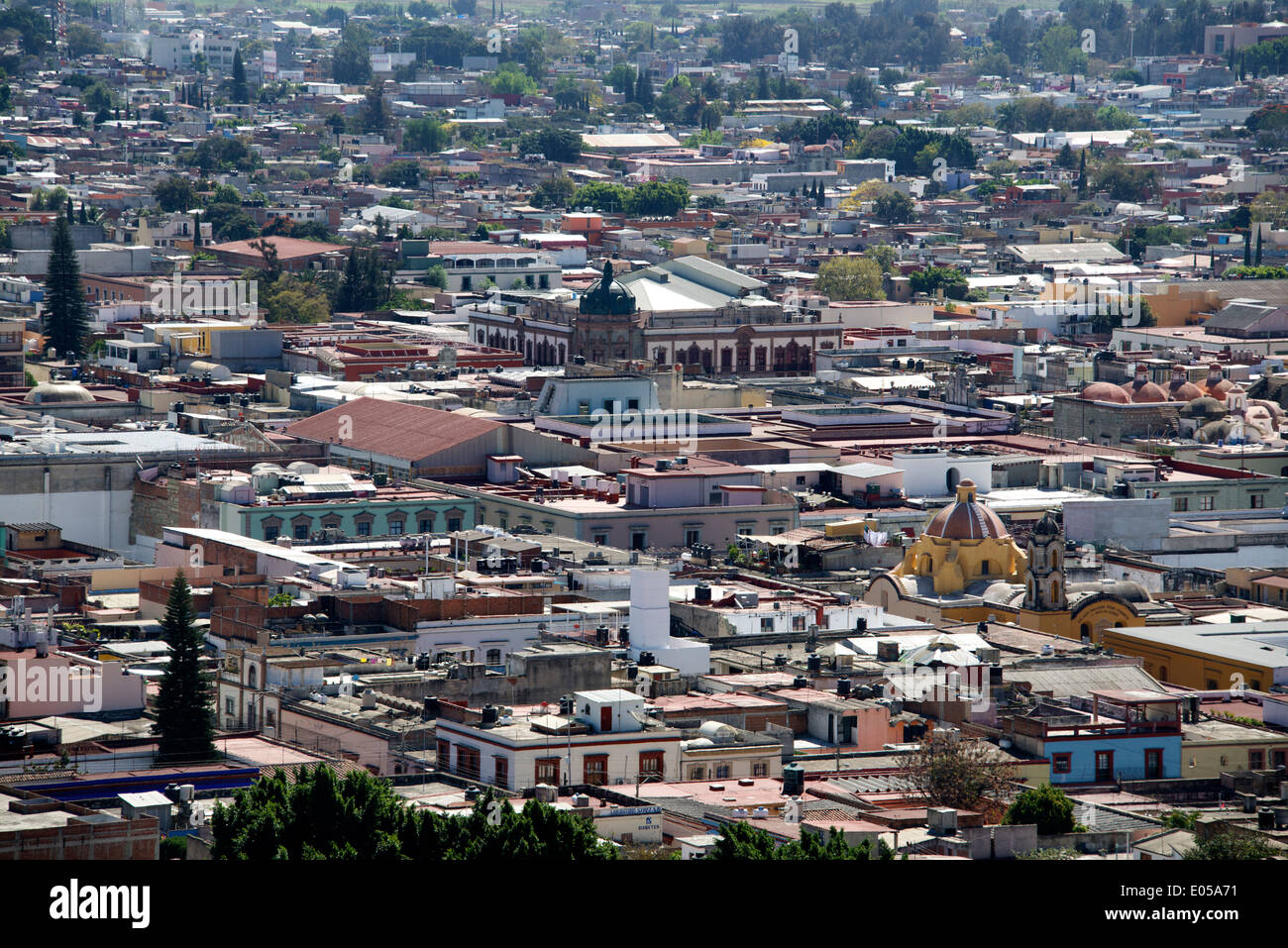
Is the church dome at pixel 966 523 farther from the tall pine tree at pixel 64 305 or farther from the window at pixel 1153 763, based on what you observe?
the tall pine tree at pixel 64 305

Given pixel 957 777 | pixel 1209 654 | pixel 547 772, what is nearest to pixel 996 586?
pixel 1209 654

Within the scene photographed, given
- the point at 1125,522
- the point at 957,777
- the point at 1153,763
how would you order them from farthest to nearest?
the point at 1125,522
the point at 1153,763
the point at 957,777

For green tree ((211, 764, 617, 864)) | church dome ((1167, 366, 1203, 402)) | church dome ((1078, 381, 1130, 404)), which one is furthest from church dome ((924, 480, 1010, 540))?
church dome ((1167, 366, 1203, 402))

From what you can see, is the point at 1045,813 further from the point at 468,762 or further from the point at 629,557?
the point at 629,557

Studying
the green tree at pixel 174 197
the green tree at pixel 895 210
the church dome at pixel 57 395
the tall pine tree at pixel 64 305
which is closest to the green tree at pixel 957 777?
the church dome at pixel 57 395

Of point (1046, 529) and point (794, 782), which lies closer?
point (794, 782)
